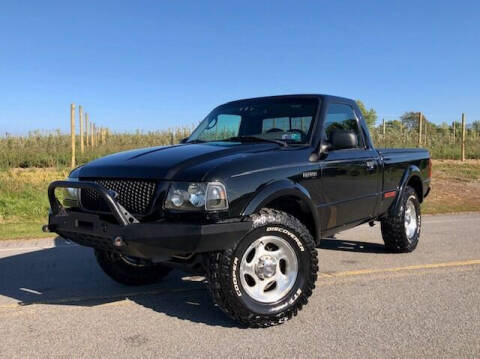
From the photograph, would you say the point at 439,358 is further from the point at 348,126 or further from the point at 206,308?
the point at 348,126

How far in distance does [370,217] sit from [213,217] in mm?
2822

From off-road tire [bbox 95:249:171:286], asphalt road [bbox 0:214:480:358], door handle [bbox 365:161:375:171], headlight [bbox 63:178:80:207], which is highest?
door handle [bbox 365:161:375:171]

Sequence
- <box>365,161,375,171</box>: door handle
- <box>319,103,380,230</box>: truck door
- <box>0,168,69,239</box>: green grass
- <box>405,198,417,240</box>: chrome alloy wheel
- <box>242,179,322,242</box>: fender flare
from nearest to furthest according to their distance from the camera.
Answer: <box>242,179,322,242</box>: fender flare → <box>319,103,380,230</box>: truck door → <box>365,161,375,171</box>: door handle → <box>405,198,417,240</box>: chrome alloy wheel → <box>0,168,69,239</box>: green grass

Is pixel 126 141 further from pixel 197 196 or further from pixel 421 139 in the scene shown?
pixel 197 196

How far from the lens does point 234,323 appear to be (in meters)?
3.80

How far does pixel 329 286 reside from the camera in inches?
190

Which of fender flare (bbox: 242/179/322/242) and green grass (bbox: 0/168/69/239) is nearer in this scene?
fender flare (bbox: 242/179/322/242)

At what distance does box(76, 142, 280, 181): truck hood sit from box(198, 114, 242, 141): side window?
0.80 metres

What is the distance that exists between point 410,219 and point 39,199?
888 centimetres

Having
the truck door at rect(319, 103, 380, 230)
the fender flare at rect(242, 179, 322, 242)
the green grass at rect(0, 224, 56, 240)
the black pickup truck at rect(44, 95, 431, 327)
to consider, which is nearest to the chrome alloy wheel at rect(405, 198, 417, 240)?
the truck door at rect(319, 103, 380, 230)

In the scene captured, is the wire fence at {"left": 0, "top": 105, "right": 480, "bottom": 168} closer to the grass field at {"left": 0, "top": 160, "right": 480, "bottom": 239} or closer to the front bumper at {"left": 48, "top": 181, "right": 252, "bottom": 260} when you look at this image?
the grass field at {"left": 0, "top": 160, "right": 480, "bottom": 239}

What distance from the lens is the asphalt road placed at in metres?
3.29

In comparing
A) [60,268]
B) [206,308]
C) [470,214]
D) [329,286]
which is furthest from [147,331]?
[470,214]

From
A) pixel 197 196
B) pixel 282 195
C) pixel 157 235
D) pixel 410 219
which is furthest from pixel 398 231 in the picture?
pixel 157 235
